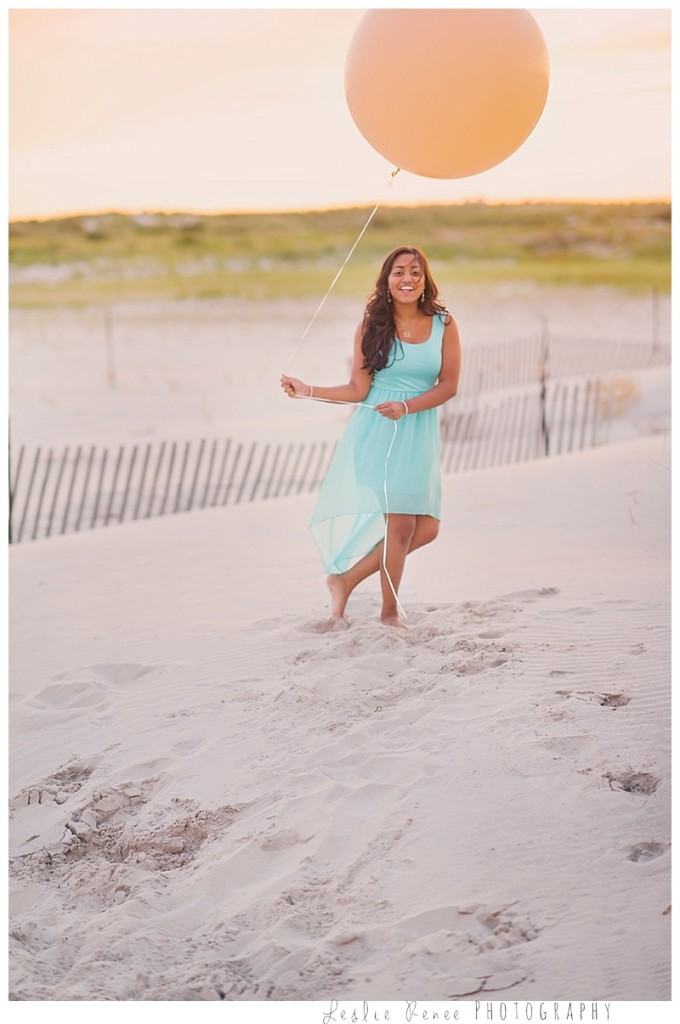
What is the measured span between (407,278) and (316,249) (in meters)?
36.7

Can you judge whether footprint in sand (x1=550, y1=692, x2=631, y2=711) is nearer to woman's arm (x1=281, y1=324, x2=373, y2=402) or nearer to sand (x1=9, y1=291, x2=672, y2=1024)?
sand (x1=9, y1=291, x2=672, y2=1024)

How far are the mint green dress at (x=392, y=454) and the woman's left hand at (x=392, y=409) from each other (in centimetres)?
18

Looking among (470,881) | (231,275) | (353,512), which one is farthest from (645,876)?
(231,275)

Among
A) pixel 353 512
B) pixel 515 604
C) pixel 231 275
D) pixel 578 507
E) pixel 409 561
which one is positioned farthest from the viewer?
pixel 231 275

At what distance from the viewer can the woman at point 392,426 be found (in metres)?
4.93

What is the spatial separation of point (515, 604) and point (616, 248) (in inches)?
1559

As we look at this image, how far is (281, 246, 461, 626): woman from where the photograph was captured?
4.93 m

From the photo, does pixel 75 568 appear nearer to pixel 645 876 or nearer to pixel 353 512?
pixel 353 512

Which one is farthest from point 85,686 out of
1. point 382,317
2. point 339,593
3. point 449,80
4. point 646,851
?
point 449,80

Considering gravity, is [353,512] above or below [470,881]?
above

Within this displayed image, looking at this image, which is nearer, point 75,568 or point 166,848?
point 166,848

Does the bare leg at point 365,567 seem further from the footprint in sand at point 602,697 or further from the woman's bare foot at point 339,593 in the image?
the footprint in sand at point 602,697

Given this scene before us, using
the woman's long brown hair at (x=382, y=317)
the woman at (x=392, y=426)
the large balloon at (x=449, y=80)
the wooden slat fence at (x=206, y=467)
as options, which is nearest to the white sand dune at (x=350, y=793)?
the woman at (x=392, y=426)

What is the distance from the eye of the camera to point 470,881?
328cm
